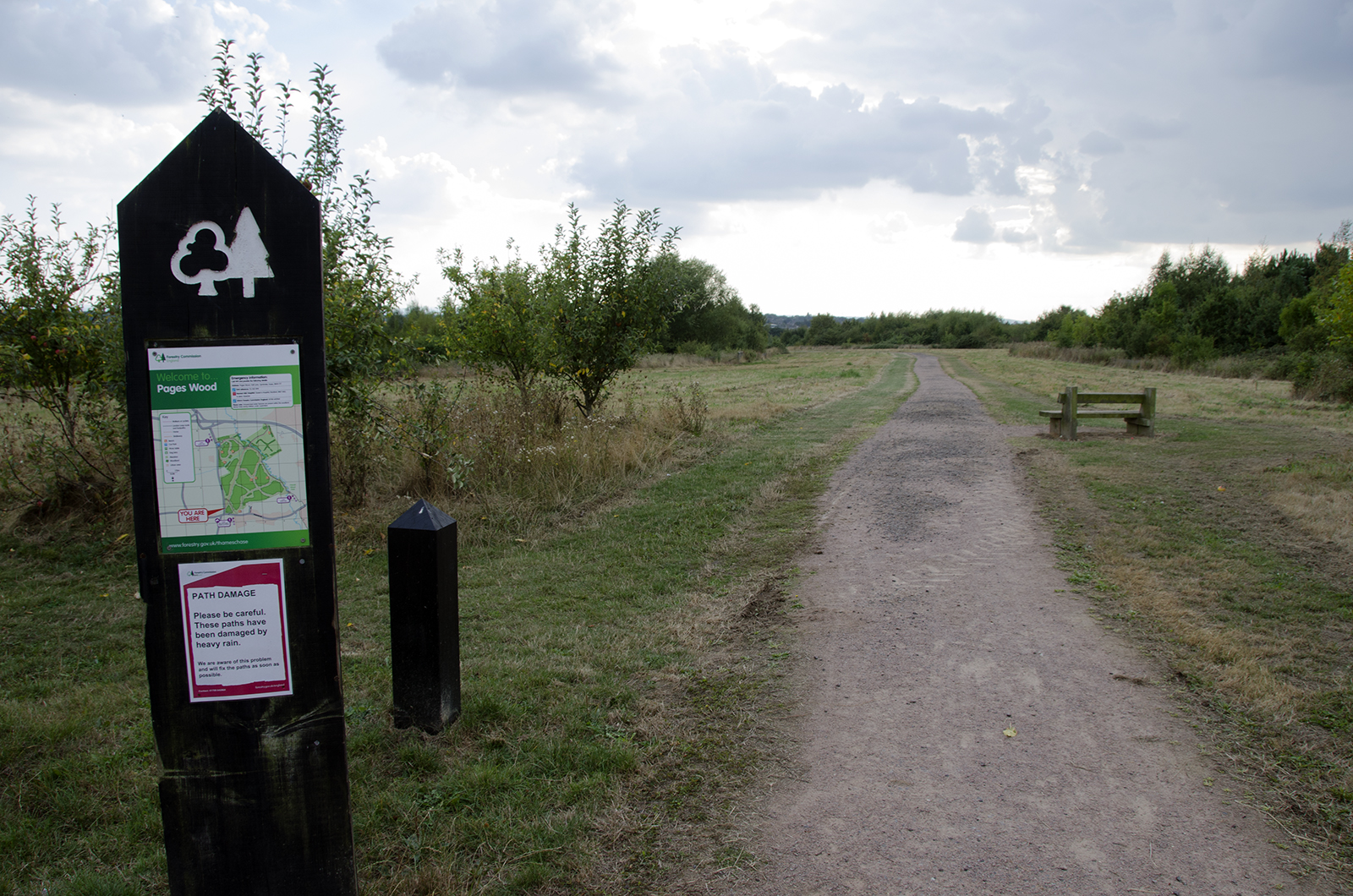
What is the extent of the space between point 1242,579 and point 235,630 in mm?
6787

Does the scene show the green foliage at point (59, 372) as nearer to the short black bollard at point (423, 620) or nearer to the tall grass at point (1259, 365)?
the short black bollard at point (423, 620)

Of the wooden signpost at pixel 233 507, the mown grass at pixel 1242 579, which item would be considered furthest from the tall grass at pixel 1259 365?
the wooden signpost at pixel 233 507

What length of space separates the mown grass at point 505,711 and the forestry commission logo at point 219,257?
2.15 meters

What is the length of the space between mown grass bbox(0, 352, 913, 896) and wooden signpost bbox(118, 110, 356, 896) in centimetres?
71

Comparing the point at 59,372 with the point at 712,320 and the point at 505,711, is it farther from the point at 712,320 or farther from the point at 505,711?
the point at 712,320

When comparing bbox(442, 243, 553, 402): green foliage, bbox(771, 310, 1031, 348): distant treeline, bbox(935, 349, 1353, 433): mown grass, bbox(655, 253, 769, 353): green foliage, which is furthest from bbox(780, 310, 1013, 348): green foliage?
bbox(442, 243, 553, 402): green foliage

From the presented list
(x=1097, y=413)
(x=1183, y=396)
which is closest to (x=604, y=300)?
(x=1097, y=413)

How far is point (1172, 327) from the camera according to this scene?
175 ft

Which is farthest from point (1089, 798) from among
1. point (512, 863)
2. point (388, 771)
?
point (388, 771)

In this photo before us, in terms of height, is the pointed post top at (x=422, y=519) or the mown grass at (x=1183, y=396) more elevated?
the pointed post top at (x=422, y=519)

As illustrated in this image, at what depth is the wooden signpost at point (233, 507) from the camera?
222 cm

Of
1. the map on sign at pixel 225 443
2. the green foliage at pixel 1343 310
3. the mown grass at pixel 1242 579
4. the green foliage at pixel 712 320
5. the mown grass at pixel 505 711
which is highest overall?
the green foliage at pixel 712 320

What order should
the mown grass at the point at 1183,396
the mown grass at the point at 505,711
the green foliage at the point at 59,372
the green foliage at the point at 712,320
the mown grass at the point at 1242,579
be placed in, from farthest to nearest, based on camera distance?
1. the green foliage at the point at 712,320
2. the mown grass at the point at 1183,396
3. the green foliage at the point at 59,372
4. the mown grass at the point at 1242,579
5. the mown grass at the point at 505,711

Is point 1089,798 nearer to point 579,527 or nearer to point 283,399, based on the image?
point 283,399
